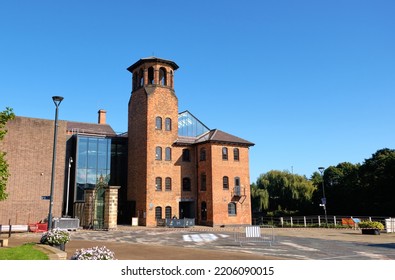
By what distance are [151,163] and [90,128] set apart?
11595 millimetres

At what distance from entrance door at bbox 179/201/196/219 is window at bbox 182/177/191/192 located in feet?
5.38

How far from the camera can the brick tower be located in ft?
121

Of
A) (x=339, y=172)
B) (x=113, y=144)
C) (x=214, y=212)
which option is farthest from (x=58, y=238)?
(x=339, y=172)

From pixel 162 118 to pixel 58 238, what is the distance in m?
26.2

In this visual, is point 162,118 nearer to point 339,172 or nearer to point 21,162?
point 21,162

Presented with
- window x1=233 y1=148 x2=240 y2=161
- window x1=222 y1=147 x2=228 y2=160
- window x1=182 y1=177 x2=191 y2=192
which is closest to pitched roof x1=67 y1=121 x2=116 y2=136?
window x1=182 y1=177 x2=191 y2=192

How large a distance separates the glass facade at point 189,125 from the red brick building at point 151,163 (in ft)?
6.83

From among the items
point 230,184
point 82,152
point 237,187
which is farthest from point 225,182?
point 82,152

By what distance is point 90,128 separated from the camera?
44281 millimetres

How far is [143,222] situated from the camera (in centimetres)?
3609

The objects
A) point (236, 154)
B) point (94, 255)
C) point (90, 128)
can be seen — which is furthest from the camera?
point (90, 128)

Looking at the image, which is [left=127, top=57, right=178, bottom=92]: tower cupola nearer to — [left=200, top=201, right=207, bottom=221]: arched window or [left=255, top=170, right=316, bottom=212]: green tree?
[left=200, top=201, right=207, bottom=221]: arched window

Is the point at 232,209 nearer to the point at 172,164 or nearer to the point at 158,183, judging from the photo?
the point at 172,164

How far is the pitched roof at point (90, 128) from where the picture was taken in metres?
41.4
